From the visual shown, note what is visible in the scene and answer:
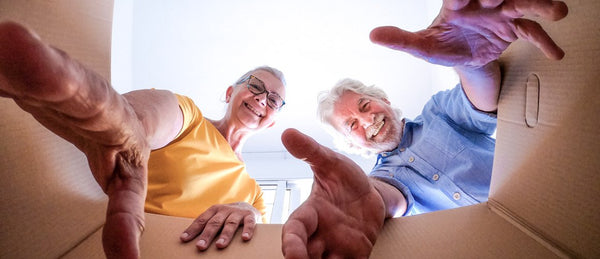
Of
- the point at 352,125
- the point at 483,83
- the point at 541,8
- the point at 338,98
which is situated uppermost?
the point at 541,8

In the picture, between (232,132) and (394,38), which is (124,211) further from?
(232,132)

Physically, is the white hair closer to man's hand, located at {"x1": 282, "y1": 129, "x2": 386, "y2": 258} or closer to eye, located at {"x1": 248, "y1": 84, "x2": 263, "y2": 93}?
eye, located at {"x1": 248, "y1": 84, "x2": 263, "y2": 93}

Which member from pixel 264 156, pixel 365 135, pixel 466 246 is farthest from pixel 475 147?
pixel 264 156

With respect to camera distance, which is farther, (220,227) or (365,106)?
(365,106)

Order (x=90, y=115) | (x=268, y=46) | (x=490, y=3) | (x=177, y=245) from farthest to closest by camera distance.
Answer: (x=268, y=46) → (x=177, y=245) → (x=490, y=3) → (x=90, y=115)

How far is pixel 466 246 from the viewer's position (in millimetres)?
425

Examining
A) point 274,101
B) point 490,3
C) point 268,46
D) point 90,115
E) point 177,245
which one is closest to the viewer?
point 90,115

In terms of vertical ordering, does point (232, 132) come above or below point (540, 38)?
below

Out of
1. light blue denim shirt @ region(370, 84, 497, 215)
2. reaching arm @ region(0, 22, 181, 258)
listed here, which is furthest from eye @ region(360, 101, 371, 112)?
reaching arm @ region(0, 22, 181, 258)

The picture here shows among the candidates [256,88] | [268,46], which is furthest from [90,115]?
[268,46]

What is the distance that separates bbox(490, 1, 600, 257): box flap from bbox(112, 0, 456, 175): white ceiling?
4.64ft

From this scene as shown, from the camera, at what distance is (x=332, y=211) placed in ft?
1.42

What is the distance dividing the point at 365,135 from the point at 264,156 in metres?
1.50

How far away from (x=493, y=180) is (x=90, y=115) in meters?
0.61
